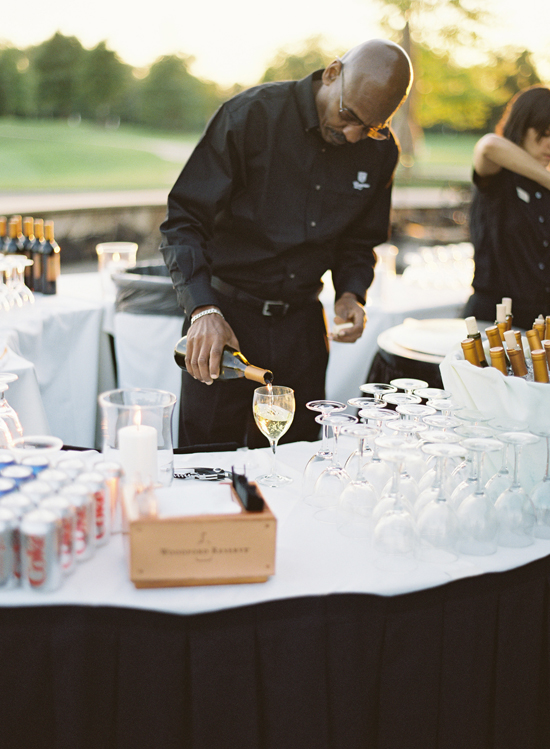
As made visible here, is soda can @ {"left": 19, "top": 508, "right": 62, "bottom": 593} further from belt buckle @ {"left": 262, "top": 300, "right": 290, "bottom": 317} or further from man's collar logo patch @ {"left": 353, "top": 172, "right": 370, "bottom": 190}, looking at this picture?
man's collar logo patch @ {"left": 353, "top": 172, "right": 370, "bottom": 190}

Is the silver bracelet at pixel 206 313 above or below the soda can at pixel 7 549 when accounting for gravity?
above

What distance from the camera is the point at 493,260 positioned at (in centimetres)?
289

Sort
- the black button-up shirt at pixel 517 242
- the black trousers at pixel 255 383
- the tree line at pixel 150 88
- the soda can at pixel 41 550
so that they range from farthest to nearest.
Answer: the tree line at pixel 150 88, the black button-up shirt at pixel 517 242, the black trousers at pixel 255 383, the soda can at pixel 41 550

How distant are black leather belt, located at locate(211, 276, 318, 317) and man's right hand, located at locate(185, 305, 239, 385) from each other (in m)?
0.49

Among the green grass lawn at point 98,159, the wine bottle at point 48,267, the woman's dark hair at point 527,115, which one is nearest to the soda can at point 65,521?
the woman's dark hair at point 527,115

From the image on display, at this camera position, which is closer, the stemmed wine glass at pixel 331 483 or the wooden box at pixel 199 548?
the wooden box at pixel 199 548

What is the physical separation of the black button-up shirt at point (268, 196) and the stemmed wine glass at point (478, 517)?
965mm

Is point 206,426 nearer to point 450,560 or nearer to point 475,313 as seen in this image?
point 450,560

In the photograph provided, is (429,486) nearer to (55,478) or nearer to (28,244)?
(55,478)

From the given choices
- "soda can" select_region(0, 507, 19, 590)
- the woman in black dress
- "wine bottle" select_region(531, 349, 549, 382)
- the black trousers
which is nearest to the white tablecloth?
"soda can" select_region(0, 507, 19, 590)

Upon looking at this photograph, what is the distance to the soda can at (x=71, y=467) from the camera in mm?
1138

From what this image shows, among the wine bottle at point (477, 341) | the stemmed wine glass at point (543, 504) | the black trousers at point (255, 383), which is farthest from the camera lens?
the black trousers at point (255, 383)

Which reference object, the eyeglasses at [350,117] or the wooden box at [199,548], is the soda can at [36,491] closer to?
the wooden box at [199,548]

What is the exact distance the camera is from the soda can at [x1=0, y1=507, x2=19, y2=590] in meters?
0.98
